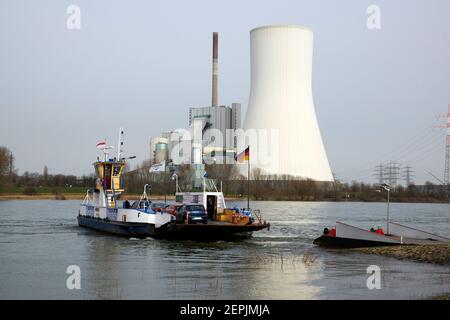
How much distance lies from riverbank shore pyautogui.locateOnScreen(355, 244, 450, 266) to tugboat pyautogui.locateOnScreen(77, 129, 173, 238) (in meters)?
9.12

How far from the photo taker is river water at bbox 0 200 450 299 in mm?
15727

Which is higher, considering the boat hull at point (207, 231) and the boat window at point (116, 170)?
the boat window at point (116, 170)

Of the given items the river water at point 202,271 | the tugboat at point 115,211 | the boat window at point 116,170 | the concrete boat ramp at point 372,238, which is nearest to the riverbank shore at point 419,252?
the concrete boat ramp at point 372,238

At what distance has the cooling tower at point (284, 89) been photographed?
7450 centimetres

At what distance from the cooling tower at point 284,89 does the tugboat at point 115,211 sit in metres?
39.3

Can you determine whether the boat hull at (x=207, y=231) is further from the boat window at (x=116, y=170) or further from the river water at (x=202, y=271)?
the boat window at (x=116, y=170)

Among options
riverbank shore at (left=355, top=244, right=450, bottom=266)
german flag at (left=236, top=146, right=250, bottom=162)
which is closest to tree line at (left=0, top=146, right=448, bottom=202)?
german flag at (left=236, top=146, right=250, bottom=162)

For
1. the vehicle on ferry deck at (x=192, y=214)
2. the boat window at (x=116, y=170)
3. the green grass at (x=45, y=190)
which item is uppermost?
the boat window at (x=116, y=170)

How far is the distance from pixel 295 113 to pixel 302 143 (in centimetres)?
554

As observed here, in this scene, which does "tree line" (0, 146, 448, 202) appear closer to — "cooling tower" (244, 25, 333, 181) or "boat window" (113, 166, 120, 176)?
"cooling tower" (244, 25, 333, 181)

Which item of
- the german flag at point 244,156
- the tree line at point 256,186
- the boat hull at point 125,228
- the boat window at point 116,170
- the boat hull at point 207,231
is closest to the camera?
the boat hull at point 207,231

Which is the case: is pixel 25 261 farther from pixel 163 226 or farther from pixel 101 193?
pixel 101 193

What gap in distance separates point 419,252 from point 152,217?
11789 mm
